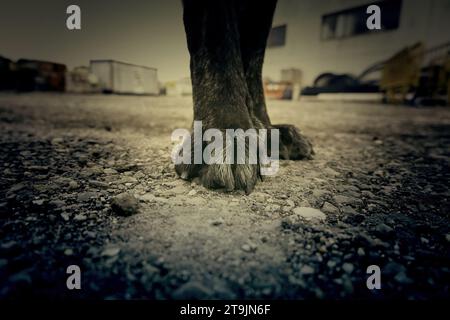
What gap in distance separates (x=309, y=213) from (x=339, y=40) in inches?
540

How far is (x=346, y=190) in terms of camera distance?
1354 mm

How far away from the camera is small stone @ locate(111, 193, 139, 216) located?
102 centimetres

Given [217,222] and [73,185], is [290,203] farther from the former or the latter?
[73,185]

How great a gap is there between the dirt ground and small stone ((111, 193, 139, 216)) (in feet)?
0.05

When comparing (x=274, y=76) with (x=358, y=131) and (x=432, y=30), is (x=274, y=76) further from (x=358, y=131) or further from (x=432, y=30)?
(x=358, y=131)

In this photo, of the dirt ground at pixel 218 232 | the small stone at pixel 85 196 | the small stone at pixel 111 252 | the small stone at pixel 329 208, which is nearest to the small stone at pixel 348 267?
the dirt ground at pixel 218 232

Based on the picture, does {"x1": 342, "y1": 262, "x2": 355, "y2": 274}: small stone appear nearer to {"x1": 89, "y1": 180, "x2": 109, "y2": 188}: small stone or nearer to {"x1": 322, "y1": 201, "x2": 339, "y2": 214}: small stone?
{"x1": 322, "y1": 201, "x2": 339, "y2": 214}: small stone

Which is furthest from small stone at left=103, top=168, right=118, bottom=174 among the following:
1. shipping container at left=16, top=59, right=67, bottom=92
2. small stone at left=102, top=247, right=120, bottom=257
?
shipping container at left=16, top=59, right=67, bottom=92

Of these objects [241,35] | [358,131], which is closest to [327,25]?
[358,131]

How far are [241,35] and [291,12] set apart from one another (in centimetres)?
1437

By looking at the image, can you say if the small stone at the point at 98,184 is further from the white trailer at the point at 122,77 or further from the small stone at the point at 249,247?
the white trailer at the point at 122,77

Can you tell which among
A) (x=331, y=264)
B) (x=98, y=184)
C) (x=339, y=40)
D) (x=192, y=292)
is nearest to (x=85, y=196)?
(x=98, y=184)

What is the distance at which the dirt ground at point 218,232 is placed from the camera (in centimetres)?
69
